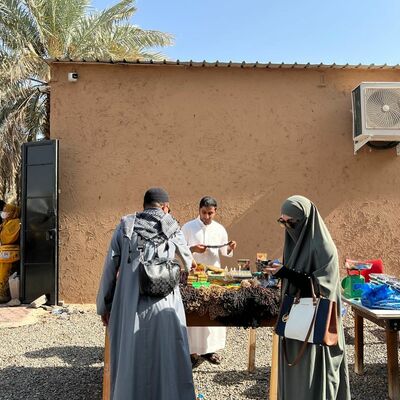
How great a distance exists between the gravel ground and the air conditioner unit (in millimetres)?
2786

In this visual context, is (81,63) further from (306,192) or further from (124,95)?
(306,192)

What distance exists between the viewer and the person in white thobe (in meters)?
4.29

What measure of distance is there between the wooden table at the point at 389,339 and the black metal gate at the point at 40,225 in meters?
4.51

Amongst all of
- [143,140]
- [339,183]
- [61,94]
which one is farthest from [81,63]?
[339,183]

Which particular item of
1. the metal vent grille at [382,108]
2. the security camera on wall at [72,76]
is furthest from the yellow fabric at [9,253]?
the metal vent grille at [382,108]

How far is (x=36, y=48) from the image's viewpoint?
9859 millimetres

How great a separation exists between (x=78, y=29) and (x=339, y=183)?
7.14m

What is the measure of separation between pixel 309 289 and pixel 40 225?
5.22m

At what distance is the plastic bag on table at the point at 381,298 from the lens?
11.0 feet

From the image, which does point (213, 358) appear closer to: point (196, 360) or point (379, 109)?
point (196, 360)

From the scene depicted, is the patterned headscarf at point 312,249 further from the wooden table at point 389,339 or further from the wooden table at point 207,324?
the wooden table at point 389,339

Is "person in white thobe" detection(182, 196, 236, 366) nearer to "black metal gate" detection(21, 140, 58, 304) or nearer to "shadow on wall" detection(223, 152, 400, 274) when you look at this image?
"shadow on wall" detection(223, 152, 400, 274)

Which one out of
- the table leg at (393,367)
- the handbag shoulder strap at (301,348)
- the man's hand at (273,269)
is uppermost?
the man's hand at (273,269)

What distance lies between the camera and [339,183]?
6.80m
